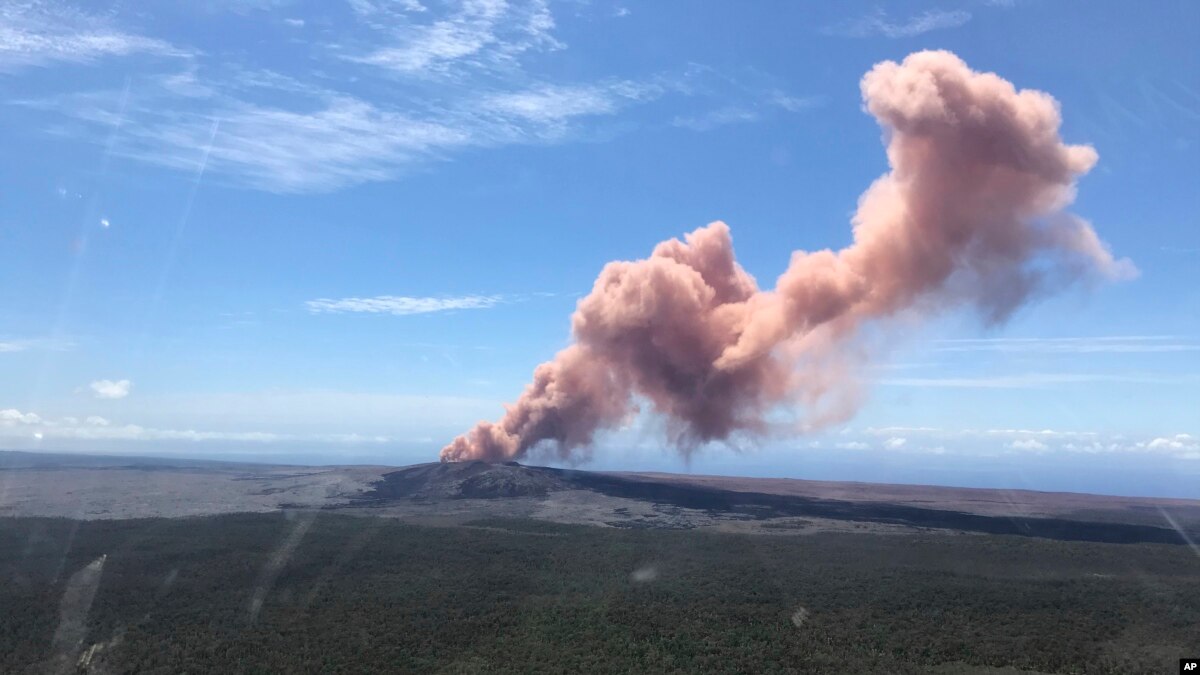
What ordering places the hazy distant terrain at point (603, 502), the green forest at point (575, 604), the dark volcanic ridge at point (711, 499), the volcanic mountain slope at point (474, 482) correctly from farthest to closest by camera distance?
1. the volcanic mountain slope at point (474, 482)
2. the hazy distant terrain at point (603, 502)
3. the dark volcanic ridge at point (711, 499)
4. the green forest at point (575, 604)

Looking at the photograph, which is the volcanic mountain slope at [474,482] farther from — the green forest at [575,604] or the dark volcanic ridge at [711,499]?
the green forest at [575,604]

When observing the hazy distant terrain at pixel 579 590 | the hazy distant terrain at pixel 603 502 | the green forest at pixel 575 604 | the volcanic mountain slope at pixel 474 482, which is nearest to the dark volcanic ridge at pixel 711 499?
the volcanic mountain slope at pixel 474 482

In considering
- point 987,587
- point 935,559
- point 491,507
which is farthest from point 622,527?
point 987,587

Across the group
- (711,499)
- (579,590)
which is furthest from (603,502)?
(579,590)

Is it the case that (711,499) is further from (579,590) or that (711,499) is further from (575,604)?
(575,604)

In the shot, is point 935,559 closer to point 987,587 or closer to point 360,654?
point 987,587
